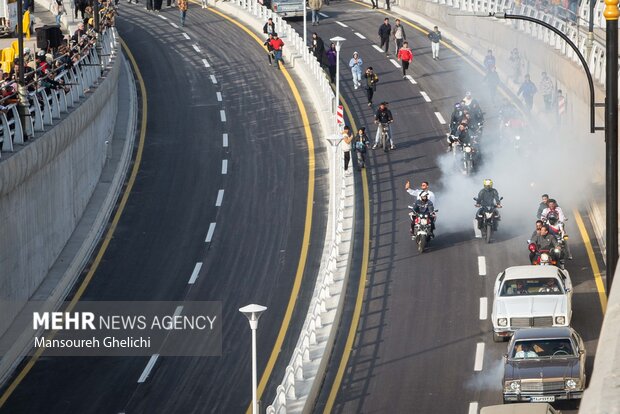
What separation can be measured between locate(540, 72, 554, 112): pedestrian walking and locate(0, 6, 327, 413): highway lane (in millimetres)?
8578

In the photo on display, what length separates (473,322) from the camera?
1252 inches

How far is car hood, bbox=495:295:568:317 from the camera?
96.3ft

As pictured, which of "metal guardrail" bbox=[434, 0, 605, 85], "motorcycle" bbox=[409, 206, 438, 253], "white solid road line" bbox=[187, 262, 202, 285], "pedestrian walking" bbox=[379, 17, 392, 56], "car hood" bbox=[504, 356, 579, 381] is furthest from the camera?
"pedestrian walking" bbox=[379, 17, 392, 56]

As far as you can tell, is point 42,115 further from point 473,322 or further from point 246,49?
point 246,49

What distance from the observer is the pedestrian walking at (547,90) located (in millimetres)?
47125

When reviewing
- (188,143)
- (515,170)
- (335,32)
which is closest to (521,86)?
(515,170)

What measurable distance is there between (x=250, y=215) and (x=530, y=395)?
16665 millimetres

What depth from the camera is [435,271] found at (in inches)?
1389

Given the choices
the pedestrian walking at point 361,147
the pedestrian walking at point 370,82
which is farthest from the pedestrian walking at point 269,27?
the pedestrian walking at point 361,147

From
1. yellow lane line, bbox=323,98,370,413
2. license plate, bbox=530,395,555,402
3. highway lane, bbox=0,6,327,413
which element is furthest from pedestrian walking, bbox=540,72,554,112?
license plate, bbox=530,395,555,402

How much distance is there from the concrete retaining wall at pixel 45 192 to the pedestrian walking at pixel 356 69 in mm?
12110

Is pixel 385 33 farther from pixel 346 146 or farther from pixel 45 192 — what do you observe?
pixel 45 192

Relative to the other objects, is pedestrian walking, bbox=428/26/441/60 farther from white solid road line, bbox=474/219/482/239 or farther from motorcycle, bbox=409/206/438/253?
motorcycle, bbox=409/206/438/253

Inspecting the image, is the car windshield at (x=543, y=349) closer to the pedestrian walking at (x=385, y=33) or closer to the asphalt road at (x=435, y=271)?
the asphalt road at (x=435, y=271)
